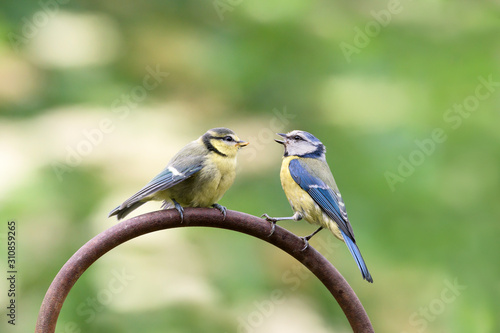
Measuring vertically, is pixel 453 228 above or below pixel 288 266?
above

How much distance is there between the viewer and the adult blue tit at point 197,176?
2.25 m

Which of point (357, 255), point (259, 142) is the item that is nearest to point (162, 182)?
point (357, 255)

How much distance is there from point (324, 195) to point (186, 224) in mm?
1018

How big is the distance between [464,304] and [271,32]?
7.79ft

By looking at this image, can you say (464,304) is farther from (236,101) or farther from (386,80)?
(236,101)

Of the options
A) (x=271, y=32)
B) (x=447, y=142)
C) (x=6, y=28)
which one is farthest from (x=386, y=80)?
(x=6, y=28)

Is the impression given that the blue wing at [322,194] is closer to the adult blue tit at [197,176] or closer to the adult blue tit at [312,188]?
the adult blue tit at [312,188]

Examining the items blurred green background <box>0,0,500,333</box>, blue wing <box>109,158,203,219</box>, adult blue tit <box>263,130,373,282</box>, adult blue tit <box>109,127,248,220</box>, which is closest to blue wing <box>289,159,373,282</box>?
adult blue tit <box>263,130,373,282</box>

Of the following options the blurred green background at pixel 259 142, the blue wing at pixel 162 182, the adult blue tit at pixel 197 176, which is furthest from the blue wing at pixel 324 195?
the blurred green background at pixel 259 142

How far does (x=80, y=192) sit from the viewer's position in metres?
3.69

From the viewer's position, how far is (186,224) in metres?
1.94

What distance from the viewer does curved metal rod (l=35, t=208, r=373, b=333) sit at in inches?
63.1

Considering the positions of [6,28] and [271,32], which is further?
[271,32]

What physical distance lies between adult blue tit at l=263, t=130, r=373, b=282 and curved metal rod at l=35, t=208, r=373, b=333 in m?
0.65
